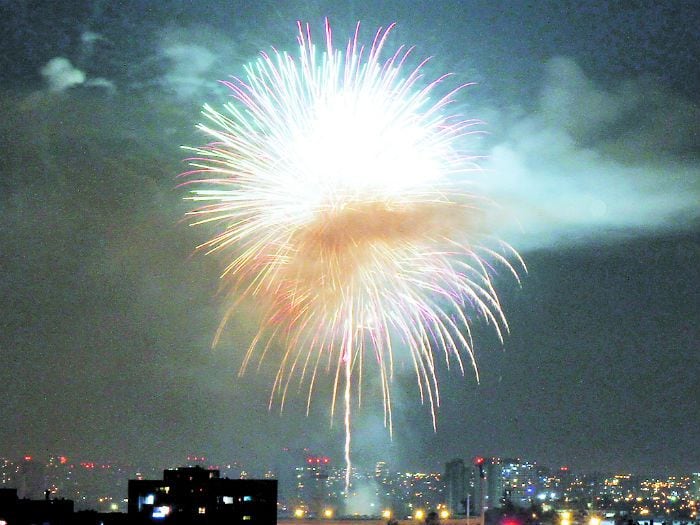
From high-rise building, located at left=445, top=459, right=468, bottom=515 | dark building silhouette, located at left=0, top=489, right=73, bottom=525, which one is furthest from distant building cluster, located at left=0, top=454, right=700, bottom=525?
dark building silhouette, located at left=0, top=489, right=73, bottom=525

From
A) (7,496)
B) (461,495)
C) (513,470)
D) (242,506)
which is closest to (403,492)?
(461,495)

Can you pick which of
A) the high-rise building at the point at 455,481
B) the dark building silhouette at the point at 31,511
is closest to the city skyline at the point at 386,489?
the high-rise building at the point at 455,481

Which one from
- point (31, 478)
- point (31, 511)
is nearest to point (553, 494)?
point (31, 478)

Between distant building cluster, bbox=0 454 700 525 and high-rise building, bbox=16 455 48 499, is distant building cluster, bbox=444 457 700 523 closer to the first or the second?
distant building cluster, bbox=0 454 700 525

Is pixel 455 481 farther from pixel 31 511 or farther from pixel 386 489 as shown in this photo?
pixel 31 511

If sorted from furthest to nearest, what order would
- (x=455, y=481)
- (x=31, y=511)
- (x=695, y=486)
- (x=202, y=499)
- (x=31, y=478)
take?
(x=695, y=486), (x=455, y=481), (x=31, y=478), (x=202, y=499), (x=31, y=511)

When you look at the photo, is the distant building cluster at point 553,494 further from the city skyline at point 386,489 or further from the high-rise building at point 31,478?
the high-rise building at point 31,478

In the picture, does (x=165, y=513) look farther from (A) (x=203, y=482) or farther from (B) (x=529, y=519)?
(B) (x=529, y=519)

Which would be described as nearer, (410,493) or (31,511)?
(31,511)
